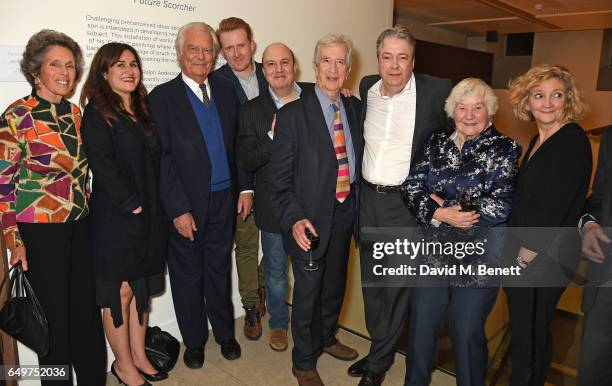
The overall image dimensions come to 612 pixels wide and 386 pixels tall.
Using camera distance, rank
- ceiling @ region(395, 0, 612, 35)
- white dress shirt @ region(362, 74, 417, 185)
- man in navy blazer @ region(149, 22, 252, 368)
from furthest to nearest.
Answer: ceiling @ region(395, 0, 612, 35)
man in navy blazer @ region(149, 22, 252, 368)
white dress shirt @ region(362, 74, 417, 185)

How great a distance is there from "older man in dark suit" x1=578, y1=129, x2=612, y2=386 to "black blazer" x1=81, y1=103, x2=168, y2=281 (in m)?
1.95

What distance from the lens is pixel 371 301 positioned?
241cm

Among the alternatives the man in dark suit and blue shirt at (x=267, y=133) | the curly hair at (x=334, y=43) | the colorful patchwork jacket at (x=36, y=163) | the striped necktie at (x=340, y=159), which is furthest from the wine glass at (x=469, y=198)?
the colorful patchwork jacket at (x=36, y=163)

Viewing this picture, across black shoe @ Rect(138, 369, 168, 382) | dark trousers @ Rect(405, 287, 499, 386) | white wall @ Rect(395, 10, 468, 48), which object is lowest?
black shoe @ Rect(138, 369, 168, 382)

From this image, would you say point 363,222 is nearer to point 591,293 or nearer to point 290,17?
point 591,293

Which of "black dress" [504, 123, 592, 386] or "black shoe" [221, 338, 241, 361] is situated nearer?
"black dress" [504, 123, 592, 386]

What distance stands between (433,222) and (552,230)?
0.48 meters

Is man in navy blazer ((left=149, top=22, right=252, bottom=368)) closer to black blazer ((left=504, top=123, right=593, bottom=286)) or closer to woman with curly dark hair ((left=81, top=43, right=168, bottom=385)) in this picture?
woman with curly dark hair ((left=81, top=43, right=168, bottom=385))

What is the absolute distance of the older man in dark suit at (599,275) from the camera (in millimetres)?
1841

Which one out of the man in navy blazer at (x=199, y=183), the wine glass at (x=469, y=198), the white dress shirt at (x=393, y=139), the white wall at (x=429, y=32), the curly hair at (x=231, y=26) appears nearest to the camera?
the wine glass at (x=469, y=198)

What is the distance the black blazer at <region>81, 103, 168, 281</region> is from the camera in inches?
78.8

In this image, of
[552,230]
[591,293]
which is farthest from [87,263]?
[591,293]

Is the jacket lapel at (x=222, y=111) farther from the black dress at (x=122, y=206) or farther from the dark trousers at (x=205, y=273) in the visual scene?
the black dress at (x=122, y=206)

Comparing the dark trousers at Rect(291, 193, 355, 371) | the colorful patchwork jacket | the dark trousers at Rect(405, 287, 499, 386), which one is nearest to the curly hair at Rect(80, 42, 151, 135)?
the colorful patchwork jacket
